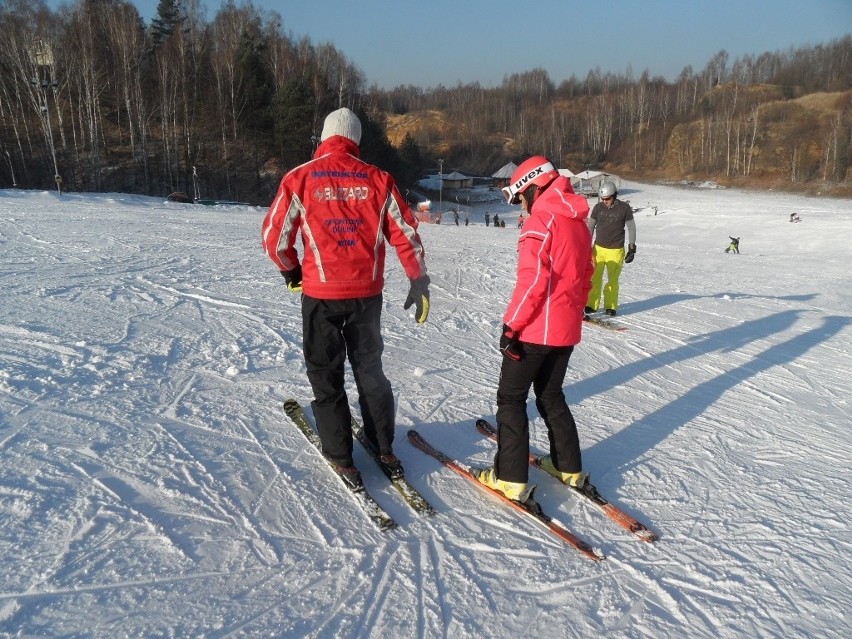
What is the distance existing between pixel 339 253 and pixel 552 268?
41.9 inches

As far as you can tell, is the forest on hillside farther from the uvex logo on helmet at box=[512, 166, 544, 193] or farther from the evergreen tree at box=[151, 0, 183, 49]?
the uvex logo on helmet at box=[512, 166, 544, 193]

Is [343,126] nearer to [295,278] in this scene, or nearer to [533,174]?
[295,278]

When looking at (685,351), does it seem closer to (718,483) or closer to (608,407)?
(608,407)

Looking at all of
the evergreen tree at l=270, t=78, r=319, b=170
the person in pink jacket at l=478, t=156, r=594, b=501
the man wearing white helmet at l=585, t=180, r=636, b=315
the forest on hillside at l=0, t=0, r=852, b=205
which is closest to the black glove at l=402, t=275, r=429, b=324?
the person in pink jacket at l=478, t=156, r=594, b=501

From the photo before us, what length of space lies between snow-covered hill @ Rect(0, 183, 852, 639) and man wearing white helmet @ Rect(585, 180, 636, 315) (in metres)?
0.72

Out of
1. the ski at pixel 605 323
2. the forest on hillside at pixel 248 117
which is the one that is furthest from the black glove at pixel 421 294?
the forest on hillside at pixel 248 117

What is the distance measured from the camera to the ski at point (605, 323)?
684 cm

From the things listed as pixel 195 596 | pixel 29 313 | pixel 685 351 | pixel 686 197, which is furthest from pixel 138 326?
pixel 686 197

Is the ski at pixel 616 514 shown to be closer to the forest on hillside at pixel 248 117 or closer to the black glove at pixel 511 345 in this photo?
the black glove at pixel 511 345

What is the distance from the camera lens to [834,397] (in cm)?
497

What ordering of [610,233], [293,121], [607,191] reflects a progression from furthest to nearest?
[293,121], [610,233], [607,191]

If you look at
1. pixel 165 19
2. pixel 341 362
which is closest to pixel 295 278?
pixel 341 362

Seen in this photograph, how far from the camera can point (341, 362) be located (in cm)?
296

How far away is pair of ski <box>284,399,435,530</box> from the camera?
2.71 m
